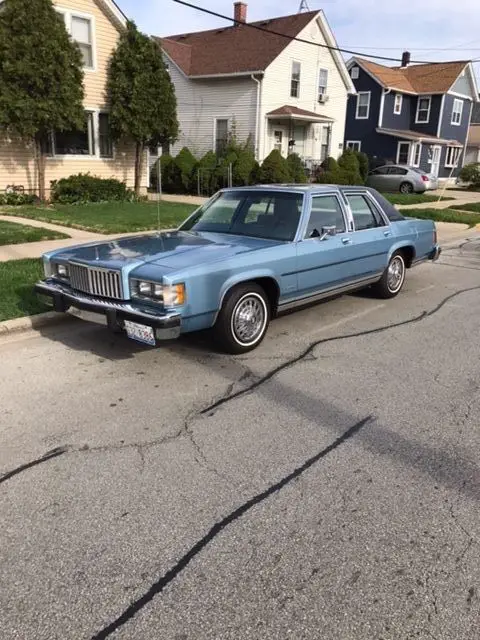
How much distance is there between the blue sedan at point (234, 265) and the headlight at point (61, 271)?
12 mm

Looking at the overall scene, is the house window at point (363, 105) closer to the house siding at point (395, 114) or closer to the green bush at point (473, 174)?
the house siding at point (395, 114)

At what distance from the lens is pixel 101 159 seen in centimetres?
1934

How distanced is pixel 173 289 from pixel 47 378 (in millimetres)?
1311

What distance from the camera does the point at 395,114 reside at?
38.0 metres

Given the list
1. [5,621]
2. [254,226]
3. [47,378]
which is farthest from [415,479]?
[254,226]

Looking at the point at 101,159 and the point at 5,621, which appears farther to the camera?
the point at 101,159

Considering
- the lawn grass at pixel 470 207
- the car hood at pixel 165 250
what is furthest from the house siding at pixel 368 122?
the car hood at pixel 165 250

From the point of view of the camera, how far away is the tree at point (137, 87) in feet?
59.7

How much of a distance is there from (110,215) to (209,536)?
1248 centimetres

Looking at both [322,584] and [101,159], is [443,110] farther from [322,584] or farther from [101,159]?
[322,584]

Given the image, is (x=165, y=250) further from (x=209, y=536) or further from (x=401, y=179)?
(x=401, y=179)

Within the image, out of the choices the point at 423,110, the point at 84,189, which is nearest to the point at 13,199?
the point at 84,189

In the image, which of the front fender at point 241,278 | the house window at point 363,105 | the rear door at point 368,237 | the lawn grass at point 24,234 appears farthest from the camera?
the house window at point 363,105

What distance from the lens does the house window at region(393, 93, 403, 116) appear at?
37.7 m
